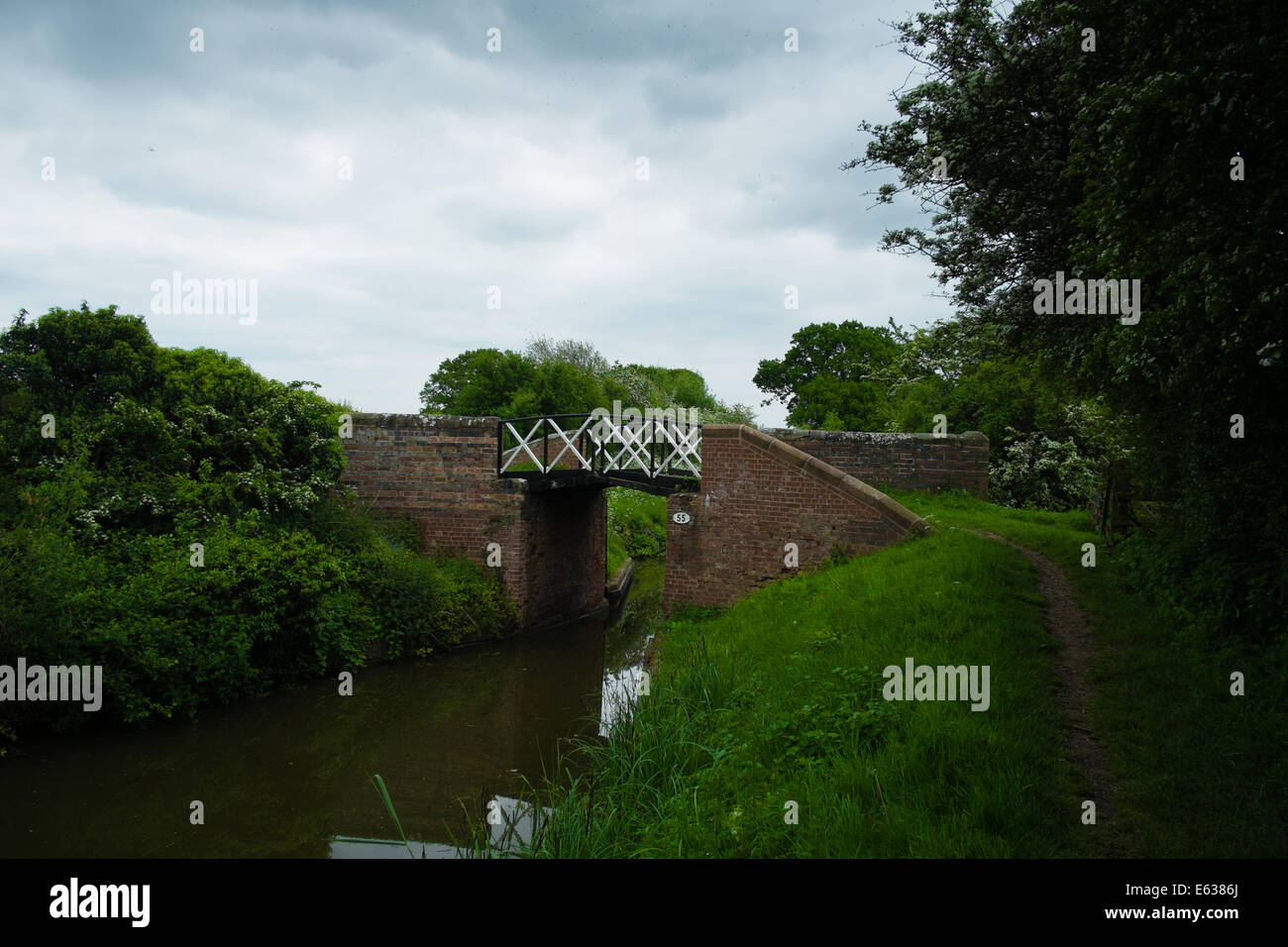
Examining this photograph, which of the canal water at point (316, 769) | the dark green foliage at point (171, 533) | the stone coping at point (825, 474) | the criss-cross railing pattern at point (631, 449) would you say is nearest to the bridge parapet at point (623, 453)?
the criss-cross railing pattern at point (631, 449)

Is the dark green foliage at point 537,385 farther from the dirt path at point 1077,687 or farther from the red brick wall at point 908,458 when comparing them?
the dirt path at point 1077,687

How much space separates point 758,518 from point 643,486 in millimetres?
2686

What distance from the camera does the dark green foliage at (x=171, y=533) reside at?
870cm

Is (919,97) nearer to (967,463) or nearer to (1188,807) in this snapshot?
(1188,807)

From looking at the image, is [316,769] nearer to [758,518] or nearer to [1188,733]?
[758,518]

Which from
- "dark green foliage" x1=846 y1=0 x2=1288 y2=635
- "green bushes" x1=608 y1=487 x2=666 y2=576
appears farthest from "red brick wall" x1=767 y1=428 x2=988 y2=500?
"green bushes" x1=608 y1=487 x2=666 y2=576

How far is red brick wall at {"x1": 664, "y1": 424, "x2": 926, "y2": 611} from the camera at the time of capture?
10.9 meters

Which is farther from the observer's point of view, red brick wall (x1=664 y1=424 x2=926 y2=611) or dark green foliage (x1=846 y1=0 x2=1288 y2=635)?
red brick wall (x1=664 y1=424 x2=926 y2=611)

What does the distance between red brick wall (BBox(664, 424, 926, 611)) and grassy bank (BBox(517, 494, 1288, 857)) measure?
270 cm

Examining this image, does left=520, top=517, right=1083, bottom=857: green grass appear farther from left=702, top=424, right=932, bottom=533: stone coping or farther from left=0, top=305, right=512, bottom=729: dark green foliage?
left=0, top=305, right=512, bottom=729: dark green foliage

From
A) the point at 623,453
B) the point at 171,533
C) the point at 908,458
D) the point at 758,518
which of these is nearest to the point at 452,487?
the point at 623,453

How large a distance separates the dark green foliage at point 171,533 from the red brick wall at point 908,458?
24.9ft

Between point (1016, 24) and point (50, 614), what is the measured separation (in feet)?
37.1
